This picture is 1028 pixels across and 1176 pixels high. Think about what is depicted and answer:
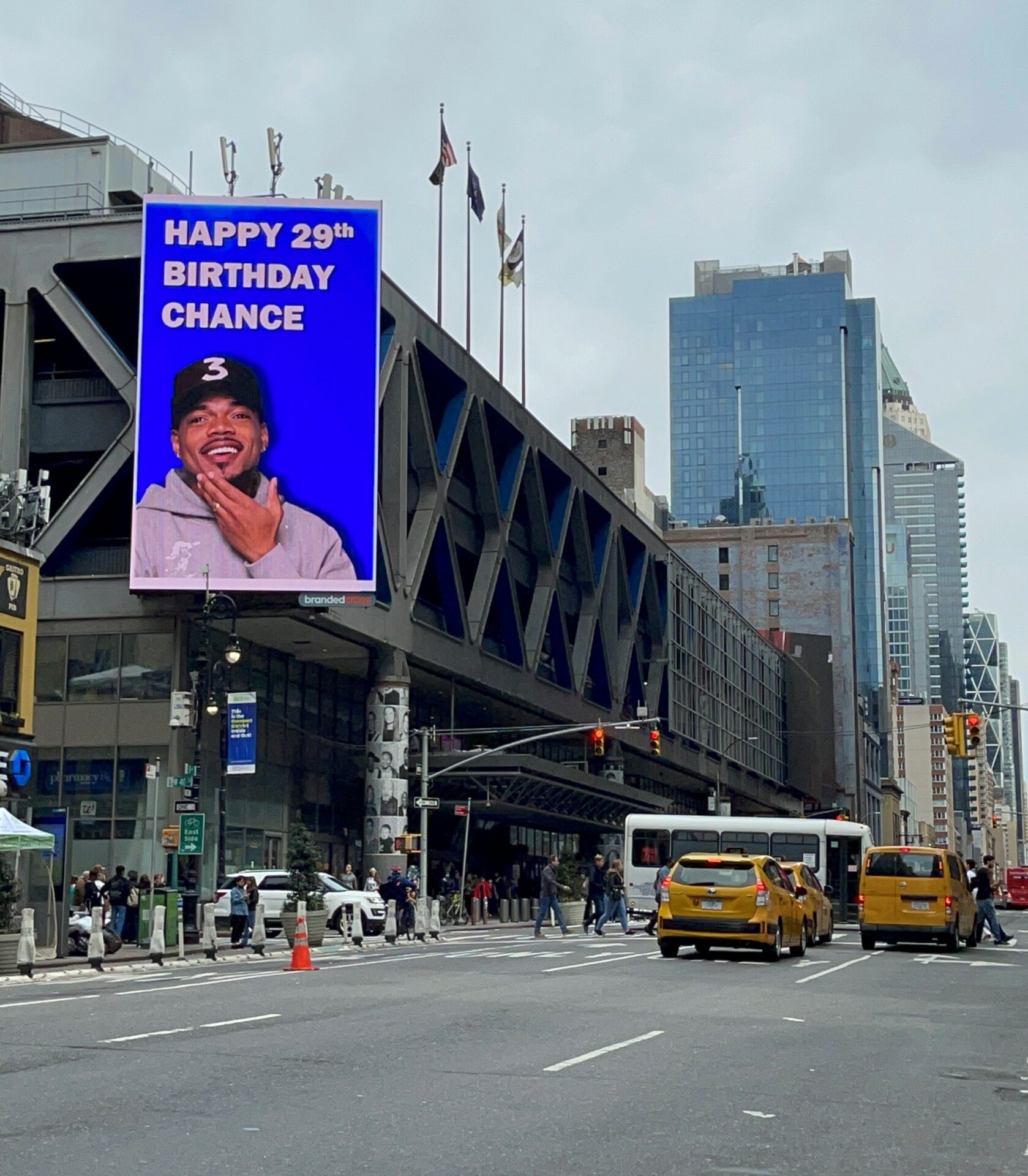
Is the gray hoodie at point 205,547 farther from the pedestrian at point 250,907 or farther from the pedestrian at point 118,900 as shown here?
the pedestrian at point 250,907

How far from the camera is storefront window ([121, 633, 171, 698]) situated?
48500 millimetres

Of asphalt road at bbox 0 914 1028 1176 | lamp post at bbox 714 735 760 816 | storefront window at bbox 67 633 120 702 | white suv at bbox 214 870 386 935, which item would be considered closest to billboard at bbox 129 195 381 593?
storefront window at bbox 67 633 120 702

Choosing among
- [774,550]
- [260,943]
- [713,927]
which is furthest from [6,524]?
[774,550]

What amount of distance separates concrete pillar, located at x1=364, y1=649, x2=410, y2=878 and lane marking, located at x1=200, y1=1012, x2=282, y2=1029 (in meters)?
38.0

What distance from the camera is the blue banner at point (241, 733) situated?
38531 millimetres

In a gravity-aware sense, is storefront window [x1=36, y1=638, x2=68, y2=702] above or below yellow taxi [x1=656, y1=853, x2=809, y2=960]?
above

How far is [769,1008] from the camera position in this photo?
18.5m

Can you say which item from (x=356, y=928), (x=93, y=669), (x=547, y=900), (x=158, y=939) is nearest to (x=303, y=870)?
(x=356, y=928)

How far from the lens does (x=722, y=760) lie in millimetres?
106312

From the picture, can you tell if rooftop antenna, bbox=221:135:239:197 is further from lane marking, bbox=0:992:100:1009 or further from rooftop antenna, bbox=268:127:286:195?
lane marking, bbox=0:992:100:1009

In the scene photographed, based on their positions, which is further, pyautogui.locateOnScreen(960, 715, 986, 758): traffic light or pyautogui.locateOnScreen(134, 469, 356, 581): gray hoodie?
Answer: pyautogui.locateOnScreen(134, 469, 356, 581): gray hoodie

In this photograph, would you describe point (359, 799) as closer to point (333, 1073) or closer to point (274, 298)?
point (274, 298)

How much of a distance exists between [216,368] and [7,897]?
26134mm

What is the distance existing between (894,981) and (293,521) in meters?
30.4
